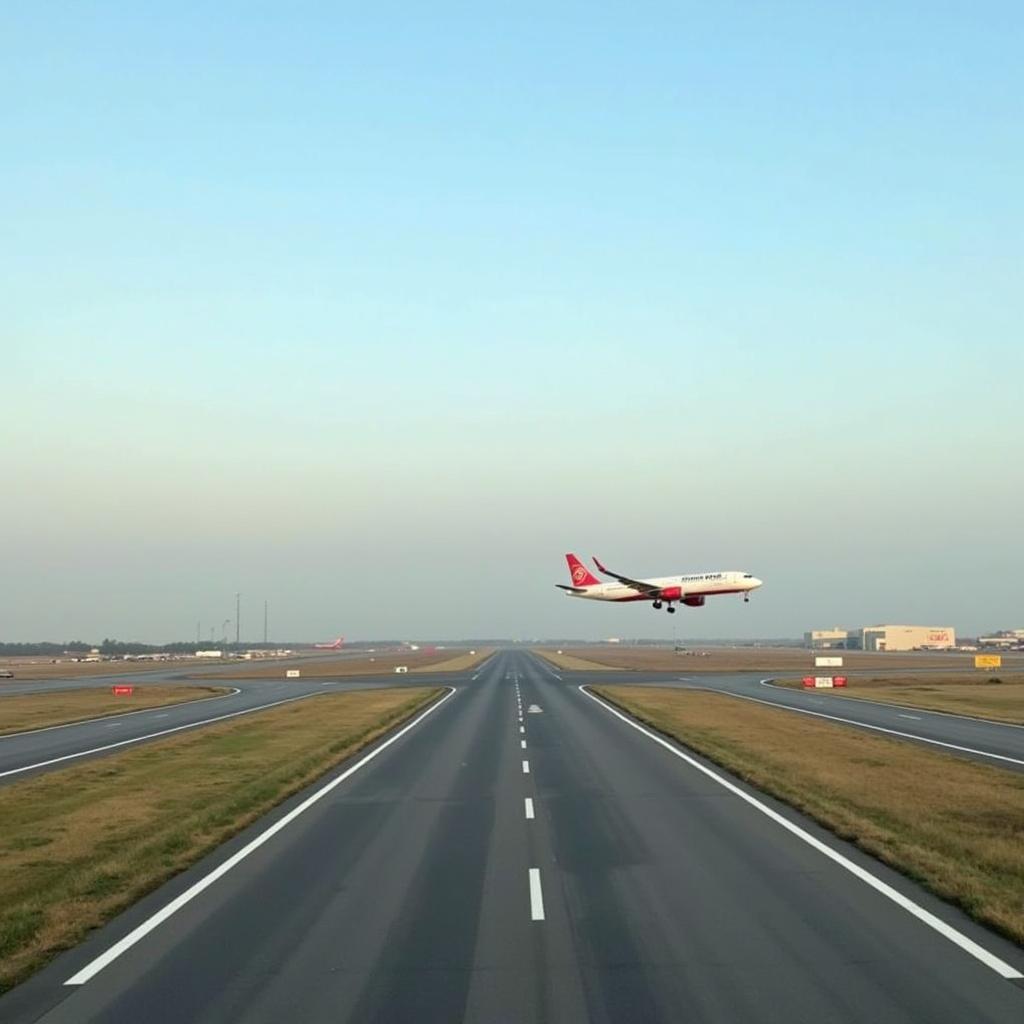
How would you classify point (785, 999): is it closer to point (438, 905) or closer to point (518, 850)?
point (438, 905)

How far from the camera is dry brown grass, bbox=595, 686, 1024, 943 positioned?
48.7 feet

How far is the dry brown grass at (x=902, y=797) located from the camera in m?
14.8

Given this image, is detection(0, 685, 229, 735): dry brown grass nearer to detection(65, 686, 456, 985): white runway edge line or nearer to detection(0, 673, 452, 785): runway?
detection(0, 673, 452, 785): runway

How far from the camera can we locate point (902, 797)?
23.0 meters

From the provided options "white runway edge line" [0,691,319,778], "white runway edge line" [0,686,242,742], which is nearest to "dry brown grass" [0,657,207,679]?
"white runway edge line" [0,686,242,742]

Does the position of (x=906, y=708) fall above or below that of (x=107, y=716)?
below

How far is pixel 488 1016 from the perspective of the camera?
940cm

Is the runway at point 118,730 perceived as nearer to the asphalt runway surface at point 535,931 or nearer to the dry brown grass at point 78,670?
the asphalt runway surface at point 535,931

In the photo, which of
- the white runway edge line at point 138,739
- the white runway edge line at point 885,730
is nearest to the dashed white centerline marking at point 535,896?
the white runway edge line at point 138,739

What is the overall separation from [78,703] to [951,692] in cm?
5359

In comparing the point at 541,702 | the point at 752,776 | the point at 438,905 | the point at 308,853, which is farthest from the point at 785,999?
the point at 541,702

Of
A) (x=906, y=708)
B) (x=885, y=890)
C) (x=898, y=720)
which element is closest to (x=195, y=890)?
(x=885, y=890)

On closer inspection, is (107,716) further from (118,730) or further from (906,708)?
(906,708)

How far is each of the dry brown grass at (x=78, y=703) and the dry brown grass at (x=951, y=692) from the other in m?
40.7
